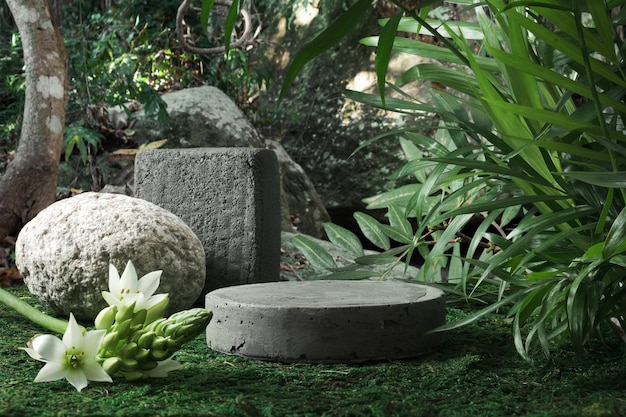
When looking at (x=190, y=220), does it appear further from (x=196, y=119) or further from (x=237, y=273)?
(x=196, y=119)

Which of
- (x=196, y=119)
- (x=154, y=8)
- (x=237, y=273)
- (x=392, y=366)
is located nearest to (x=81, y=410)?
(x=392, y=366)

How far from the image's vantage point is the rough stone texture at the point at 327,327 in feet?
5.53

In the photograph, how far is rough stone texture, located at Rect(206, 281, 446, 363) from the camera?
1.68m

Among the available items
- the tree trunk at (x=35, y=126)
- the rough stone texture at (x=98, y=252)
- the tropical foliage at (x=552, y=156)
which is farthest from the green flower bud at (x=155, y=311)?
the tree trunk at (x=35, y=126)

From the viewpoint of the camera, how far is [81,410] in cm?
125

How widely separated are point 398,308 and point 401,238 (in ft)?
2.38

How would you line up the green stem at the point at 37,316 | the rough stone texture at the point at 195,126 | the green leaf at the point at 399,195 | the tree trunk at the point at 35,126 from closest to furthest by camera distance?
the green stem at the point at 37,316 → the green leaf at the point at 399,195 → the tree trunk at the point at 35,126 → the rough stone texture at the point at 195,126

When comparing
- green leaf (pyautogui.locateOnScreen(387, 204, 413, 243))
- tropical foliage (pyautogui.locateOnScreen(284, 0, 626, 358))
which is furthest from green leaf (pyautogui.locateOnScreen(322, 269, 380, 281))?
tropical foliage (pyautogui.locateOnScreen(284, 0, 626, 358))

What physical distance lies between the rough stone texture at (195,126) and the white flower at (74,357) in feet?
9.92

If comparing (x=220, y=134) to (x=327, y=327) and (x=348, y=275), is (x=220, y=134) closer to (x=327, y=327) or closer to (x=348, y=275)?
(x=348, y=275)

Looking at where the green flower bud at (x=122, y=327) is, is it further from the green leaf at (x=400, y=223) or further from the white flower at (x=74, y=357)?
the green leaf at (x=400, y=223)

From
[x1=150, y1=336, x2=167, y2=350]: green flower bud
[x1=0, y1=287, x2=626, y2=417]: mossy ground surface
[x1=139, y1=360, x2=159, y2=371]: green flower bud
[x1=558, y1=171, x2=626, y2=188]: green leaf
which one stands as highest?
[x1=558, y1=171, x2=626, y2=188]: green leaf

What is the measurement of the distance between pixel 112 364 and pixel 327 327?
0.53 meters

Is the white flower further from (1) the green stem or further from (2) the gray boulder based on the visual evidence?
(2) the gray boulder
